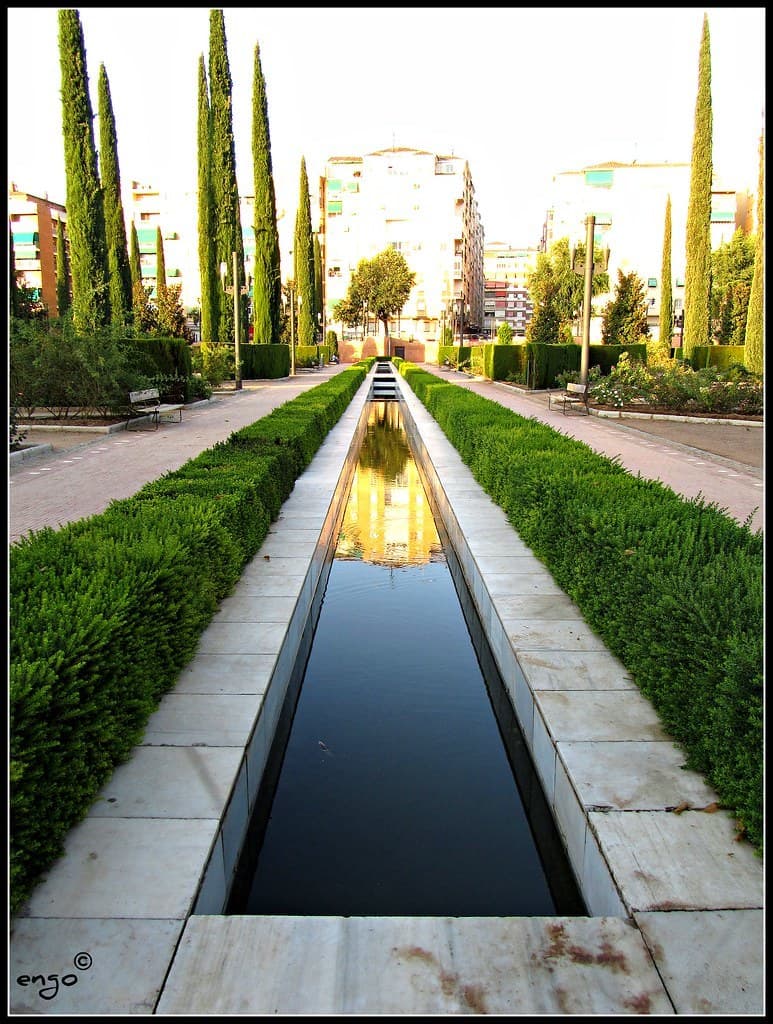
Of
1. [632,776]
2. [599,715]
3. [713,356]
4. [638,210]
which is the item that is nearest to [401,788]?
[599,715]

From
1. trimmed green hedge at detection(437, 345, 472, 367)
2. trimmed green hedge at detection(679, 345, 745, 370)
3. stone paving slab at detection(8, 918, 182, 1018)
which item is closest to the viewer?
stone paving slab at detection(8, 918, 182, 1018)

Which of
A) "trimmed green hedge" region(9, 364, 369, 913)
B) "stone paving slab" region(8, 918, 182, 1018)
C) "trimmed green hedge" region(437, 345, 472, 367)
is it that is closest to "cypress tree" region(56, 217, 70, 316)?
"trimmed green hedge" region(437, 345, 472, 367)

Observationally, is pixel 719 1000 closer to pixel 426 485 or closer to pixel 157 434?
pixel 426 485

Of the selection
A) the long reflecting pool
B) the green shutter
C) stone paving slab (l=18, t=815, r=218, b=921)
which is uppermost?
the green shutter

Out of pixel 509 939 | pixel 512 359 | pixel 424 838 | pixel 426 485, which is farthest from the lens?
pixel 512 359

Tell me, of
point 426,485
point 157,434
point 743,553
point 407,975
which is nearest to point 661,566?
point 743,553

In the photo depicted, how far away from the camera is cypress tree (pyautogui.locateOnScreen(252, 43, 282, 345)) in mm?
35344

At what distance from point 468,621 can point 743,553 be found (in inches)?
103

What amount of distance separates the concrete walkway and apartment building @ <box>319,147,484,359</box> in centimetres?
7219

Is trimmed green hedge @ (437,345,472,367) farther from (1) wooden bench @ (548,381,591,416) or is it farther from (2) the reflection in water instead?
(2) the reflection in water

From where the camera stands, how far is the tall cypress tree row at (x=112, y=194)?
24.2m

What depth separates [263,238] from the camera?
35531 millimetres

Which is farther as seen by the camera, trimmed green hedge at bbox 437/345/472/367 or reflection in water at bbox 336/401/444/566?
trimmed green hedge at bbox 437/345/472/367

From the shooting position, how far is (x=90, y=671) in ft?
9.28
